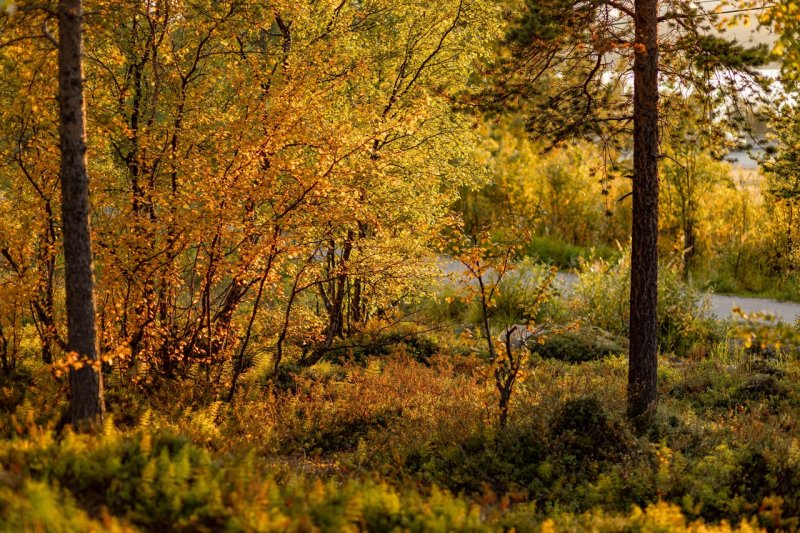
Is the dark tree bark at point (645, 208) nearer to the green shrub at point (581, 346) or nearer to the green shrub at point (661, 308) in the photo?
the green shrub at point (581, 346)

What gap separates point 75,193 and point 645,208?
19.5 feet

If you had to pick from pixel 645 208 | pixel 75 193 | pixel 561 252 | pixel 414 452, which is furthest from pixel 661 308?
pixel 75 193

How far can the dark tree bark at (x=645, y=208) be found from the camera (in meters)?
8.22

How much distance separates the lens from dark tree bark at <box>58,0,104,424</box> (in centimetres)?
604

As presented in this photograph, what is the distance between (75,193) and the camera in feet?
20.0

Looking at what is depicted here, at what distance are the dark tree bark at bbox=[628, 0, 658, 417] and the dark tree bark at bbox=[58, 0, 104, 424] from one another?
572 cm

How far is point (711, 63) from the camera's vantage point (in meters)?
7.91

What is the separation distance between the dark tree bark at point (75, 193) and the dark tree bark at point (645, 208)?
5715 millimetres

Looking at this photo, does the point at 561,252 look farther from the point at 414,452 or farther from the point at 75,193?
the point at 75,193

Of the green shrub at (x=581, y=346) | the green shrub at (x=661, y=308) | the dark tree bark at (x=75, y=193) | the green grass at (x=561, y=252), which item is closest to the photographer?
the dark tree bark at (x=75, y=193)

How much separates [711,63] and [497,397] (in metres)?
4.81

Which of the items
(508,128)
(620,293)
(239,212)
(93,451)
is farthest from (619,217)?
(93,451)

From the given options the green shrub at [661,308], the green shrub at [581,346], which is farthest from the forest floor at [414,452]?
the green shrub at [661,308]

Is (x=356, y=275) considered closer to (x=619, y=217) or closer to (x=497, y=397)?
(x=497, y=397)
